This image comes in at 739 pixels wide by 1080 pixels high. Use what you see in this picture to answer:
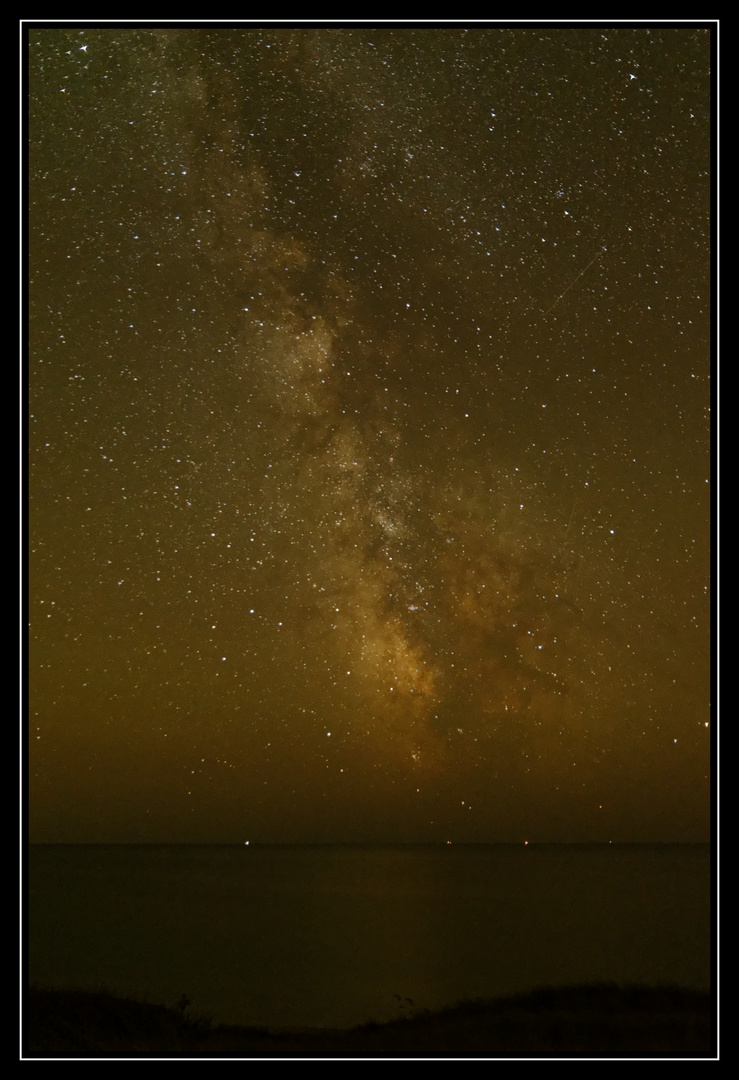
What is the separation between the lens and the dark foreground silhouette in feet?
25.8

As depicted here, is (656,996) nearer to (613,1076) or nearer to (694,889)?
(613,1076)

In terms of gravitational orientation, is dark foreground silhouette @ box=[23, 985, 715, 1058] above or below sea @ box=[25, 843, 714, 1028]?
above

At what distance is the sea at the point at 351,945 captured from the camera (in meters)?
15.8

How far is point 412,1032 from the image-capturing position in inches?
348

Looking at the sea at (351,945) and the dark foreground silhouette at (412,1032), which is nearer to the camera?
the dark foreground silhouette at (412,1032)

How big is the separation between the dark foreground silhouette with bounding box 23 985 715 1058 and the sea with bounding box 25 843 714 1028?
430 centimetres

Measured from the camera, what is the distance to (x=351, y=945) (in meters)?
25.2

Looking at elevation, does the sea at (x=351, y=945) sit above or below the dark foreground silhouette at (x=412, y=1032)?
below

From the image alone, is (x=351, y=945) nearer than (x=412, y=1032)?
No

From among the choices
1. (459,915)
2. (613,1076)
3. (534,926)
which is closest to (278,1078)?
(613,1076)

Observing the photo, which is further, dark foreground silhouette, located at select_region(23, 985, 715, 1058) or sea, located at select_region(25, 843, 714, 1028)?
sea, located at select_region(25, 843, 714, 1028)

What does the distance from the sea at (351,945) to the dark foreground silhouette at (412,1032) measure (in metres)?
4.30

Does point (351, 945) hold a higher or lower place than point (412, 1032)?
lower

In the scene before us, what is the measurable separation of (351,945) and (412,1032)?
18.1 m
